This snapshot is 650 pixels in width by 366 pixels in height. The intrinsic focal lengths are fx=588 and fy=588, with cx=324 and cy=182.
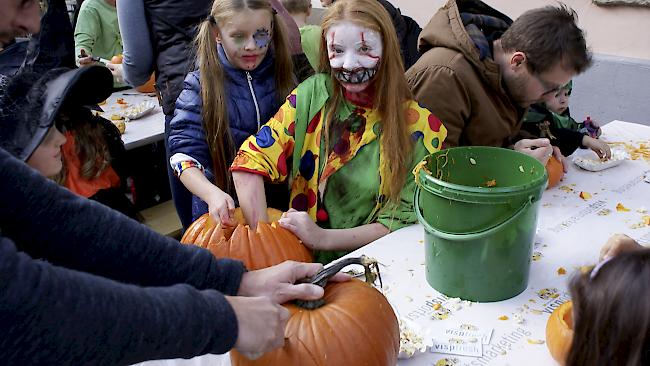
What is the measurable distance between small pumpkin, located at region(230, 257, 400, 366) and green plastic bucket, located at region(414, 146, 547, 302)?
0.85ft

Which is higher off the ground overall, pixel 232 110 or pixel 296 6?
Result: pixel 232 110

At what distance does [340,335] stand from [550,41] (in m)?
1.32

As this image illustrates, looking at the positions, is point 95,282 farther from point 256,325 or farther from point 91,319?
point 256,325

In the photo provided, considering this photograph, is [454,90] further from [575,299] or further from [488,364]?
[575,299]

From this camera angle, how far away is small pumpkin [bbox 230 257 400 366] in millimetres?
1052

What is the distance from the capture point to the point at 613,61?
12.9ft

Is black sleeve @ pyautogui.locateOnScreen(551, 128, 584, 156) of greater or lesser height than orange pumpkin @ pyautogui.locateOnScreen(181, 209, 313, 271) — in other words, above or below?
below

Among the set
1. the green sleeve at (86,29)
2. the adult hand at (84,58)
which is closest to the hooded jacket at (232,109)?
the adult hand at (84,58)

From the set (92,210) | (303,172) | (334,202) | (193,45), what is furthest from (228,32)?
(92,210)

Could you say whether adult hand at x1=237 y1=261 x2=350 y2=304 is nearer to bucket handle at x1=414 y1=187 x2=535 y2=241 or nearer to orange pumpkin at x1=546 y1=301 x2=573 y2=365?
bucket handle at x1=414 y1=187 x2=535 y2=241

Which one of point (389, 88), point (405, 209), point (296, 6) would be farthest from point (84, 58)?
point (405, 209)

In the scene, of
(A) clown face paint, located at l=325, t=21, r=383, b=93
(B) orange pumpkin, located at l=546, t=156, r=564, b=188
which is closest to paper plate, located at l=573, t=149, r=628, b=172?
(B) orange pumpkin, located at l=546, t=156, r=564, b=188

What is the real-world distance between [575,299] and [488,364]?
346 mm

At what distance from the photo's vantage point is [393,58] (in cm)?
174
